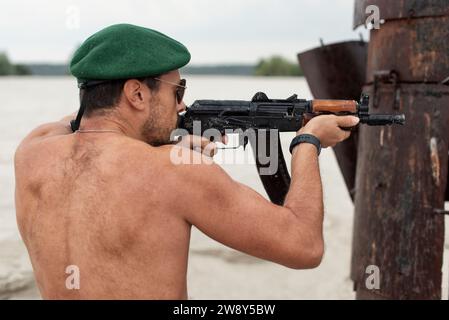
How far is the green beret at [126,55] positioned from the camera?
217 centimetres

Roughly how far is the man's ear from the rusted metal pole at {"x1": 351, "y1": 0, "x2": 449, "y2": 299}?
2564 millimetres

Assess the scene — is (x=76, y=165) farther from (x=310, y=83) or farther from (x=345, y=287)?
(x=345, y=287)

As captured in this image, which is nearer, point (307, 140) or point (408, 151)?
point (307, 140)

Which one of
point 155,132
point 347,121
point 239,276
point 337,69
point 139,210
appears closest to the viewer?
point 139,210

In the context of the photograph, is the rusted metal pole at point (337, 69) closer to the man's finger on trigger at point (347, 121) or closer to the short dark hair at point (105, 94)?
the man's finger on trigger at point (347, 121)

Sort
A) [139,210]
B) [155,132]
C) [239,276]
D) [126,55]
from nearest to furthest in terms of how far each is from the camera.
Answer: [139,210] → [126,55] → [155,132] → [239,276]

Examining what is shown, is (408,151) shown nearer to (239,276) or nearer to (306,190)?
(306,190)

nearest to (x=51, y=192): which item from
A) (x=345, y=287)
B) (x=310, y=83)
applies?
(x=310, y=83)

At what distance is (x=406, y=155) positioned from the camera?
4.27 m

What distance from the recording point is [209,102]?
3.02m

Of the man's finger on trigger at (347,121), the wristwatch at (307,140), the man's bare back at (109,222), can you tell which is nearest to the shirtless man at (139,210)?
the man's bare back at (109,222)

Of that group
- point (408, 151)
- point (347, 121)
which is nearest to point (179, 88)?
point (347, 121)

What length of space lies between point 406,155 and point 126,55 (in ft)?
8.94
